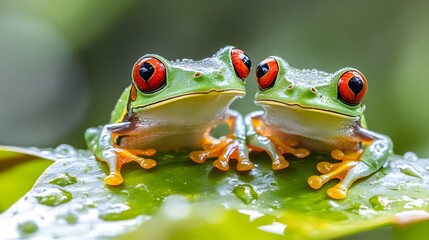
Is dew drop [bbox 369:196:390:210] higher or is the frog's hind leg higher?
the frog's hind leg

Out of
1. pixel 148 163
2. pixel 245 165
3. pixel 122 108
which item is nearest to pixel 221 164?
pixel 245 165

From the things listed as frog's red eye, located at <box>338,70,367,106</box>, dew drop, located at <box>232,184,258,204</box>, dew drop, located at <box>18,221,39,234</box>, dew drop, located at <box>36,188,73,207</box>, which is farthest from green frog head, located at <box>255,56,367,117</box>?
Result: dew drop, located at <box>18,221,39,234</box>

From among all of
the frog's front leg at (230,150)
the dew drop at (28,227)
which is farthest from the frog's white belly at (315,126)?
the dew drop at (28,227)

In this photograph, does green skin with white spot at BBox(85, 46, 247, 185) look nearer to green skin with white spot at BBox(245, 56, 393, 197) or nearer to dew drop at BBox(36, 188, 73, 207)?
green skin with white spot at BBox(245, 56, 393, 197)

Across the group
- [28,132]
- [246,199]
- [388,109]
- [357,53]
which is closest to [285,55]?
[357,53]

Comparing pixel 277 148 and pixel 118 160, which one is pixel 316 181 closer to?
pixel 277 148

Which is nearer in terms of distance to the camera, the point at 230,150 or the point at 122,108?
the point at 230,150

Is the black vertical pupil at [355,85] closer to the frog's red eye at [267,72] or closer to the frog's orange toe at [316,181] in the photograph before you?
the frog's red eye at [267,72]
